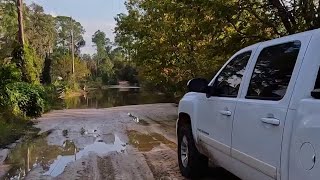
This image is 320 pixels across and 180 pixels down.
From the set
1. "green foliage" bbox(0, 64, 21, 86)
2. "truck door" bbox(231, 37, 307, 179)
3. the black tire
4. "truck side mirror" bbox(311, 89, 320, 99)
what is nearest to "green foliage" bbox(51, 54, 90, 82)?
"green foliage" bbox(0, 64, 21, 86)

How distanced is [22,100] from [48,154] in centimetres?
923

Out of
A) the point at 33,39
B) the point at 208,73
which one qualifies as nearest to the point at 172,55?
A: the point at 208,73

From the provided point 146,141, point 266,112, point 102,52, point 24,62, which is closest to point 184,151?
point 266,112

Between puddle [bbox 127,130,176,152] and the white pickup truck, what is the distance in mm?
3913

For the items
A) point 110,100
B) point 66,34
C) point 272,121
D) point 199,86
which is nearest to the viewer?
point 272,121

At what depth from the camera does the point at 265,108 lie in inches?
144

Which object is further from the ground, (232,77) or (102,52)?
(102,52)

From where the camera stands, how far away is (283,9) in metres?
10.1

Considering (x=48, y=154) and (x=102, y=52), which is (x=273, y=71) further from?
(x=102, y=52)

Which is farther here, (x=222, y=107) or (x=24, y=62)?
(x=24, y=62)

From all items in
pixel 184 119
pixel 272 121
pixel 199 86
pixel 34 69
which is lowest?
pixel 184 119

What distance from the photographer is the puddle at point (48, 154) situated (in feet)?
24.4

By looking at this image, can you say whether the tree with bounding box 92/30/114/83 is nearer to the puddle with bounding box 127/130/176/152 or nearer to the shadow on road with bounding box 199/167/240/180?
the puddle with bounding box 127/130/176/152

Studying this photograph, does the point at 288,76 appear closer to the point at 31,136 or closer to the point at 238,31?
the point at 238,31
